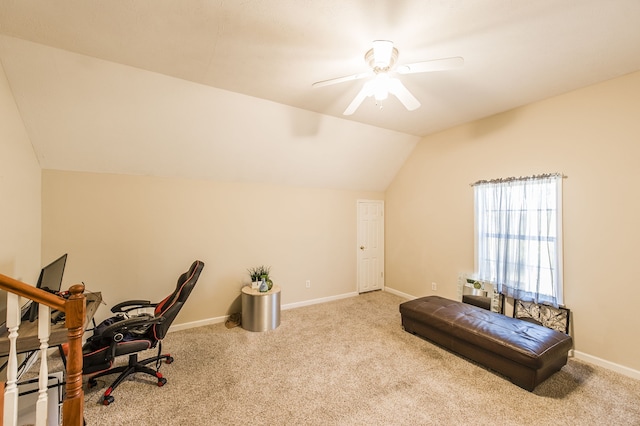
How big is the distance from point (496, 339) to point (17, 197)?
15.3ft

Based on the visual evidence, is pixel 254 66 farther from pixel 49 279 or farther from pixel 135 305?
pixel 135 305

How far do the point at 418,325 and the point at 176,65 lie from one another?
12.6ft

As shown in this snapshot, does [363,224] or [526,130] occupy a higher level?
[526,130]

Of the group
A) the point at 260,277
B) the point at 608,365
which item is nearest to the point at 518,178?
the point at 608,365

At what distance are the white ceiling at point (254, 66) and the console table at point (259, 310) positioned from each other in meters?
1.72

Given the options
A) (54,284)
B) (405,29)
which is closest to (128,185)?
(54,284)

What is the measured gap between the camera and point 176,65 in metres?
2.41

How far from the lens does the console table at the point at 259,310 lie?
3559mm

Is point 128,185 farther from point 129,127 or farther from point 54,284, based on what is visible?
point 54,284

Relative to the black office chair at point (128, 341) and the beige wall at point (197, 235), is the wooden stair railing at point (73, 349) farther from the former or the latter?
the beige wall at point (197, 235)

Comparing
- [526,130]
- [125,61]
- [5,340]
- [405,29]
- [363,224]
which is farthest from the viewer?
[363,224]

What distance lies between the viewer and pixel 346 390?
2.39m

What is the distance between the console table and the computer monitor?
1890mm

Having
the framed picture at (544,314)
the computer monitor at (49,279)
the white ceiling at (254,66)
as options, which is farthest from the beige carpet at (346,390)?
the white ceiling at (254,66)
